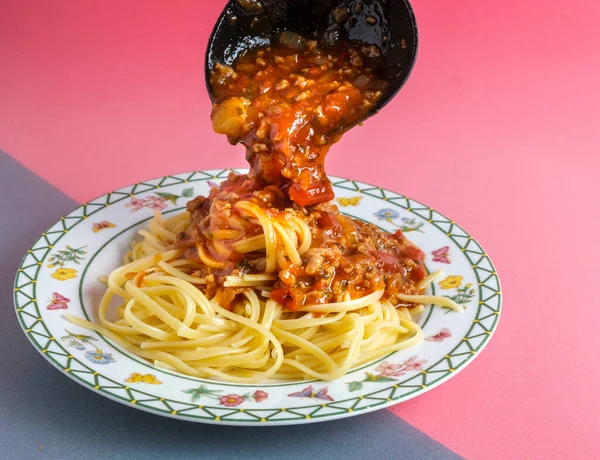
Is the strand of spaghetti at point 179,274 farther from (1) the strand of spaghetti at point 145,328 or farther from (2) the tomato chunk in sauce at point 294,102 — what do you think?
(2) the tomato chunk in sauce at point 294,102

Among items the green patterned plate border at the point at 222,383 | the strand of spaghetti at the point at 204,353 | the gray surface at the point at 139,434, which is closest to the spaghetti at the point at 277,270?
the strand of spaghetti at the point at 204,353

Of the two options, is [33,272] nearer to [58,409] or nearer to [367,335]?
[58,409]

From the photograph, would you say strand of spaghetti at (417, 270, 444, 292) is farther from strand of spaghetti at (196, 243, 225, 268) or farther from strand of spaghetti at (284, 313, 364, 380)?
strand of spaghetti at (196, 243, 225, 268)

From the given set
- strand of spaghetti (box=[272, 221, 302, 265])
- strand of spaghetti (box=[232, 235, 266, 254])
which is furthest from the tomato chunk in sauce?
strand of spaghetti (box=[232, 235, 266, 254])

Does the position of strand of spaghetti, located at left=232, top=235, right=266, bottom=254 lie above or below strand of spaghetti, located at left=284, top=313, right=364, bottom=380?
above

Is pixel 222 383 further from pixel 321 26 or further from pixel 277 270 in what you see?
pixel 321 26

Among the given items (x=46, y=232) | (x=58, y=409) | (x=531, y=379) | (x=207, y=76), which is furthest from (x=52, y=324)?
(x=531, y=379)
